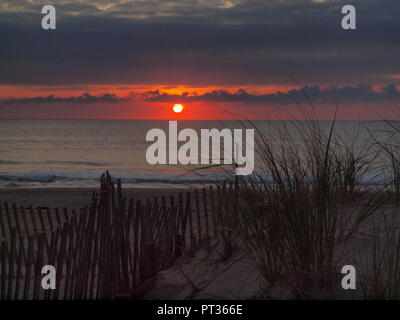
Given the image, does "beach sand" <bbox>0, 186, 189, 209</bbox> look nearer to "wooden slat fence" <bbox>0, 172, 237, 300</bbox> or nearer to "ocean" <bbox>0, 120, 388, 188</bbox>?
"ocean" <bbox>0, 120, 388, 188</bbox>

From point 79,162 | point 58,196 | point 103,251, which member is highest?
point 79,162

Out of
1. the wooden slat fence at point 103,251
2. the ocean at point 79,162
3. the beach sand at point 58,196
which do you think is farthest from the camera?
the ocean at point 79,162

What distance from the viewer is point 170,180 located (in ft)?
57.6

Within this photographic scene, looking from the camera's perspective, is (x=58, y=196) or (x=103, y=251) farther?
(x=58, y=196)

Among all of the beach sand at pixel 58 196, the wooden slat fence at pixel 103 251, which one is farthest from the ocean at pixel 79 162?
the wooden slat fence at pixel 103 251

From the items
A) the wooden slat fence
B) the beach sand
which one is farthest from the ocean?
the wooden slat fence

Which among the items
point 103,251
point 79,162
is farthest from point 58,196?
point 79,162

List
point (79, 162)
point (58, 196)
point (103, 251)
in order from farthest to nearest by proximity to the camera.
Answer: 1. point (79, 162)
2. point (58, 196)
3. point (103, 251)

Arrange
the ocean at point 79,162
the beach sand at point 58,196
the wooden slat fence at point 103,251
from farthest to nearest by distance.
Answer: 1. the ocean at point 79,162
2. the beach sand at point 58,196
3. the wooden slat fence at point 103,251

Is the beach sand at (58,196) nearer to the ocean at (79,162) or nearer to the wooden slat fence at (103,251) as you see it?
the ocean at (79,162)

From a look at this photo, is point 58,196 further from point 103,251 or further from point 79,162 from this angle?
point 79,162

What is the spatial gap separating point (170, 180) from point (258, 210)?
1408cm

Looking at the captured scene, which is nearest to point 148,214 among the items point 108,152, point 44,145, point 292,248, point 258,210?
point 258,210
